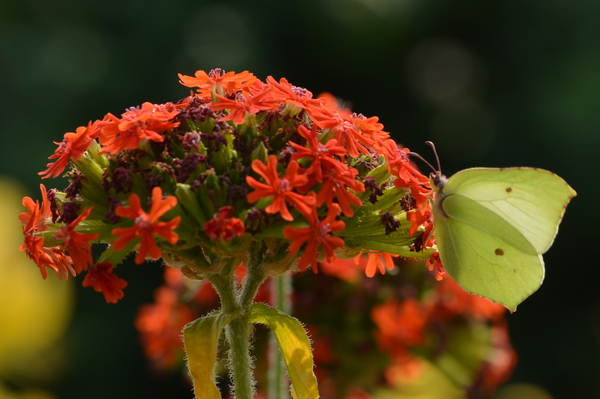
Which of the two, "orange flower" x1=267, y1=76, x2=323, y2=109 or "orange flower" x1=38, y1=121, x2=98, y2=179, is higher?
"orange flower" x1=267, y1=76, x2=323, y2=109

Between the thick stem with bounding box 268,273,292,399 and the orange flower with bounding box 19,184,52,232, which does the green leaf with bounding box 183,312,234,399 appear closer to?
the orange flower with bounding box 19,184,52,232

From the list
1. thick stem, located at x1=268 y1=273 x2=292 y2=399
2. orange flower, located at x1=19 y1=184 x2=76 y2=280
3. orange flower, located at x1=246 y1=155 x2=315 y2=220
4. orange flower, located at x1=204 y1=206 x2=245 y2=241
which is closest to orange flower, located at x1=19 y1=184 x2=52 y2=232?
orange flower, located at x1=19 y1=184 x2=76 y2=280

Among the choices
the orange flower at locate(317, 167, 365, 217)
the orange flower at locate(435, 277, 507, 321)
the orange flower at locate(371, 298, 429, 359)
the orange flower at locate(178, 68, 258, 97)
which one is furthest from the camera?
the orange flower at locate(435, 277, 507, 321)

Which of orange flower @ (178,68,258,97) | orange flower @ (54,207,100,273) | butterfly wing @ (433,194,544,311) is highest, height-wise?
orange flower @ (178,68,258,97)

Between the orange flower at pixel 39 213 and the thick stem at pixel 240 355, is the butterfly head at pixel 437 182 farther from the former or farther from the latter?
the orange flower at pixel 39 213

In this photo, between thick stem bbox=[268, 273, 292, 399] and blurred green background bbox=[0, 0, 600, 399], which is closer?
thick stem bbox=[268, 273, 292, 399]

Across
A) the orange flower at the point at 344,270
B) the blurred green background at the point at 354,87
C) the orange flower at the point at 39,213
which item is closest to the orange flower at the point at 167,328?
the orange flower at the point at 344,270
